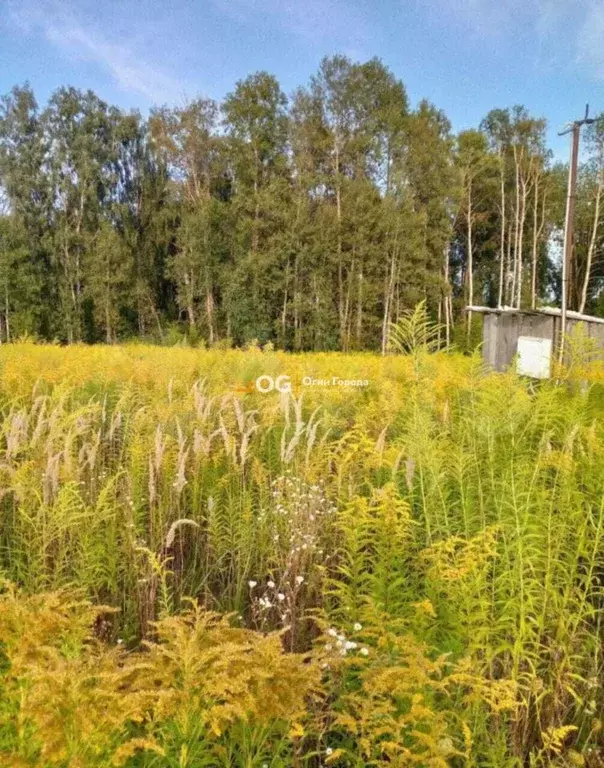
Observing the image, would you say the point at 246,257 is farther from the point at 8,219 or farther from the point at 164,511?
the point at 164,511

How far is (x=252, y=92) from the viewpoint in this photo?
22875mm

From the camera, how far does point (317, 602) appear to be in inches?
89.5

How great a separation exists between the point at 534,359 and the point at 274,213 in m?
18.8

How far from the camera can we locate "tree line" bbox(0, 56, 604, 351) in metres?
22.7

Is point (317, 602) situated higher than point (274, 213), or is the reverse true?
point (274, 213)

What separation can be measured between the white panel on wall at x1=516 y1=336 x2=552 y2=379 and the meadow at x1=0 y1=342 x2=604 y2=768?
18.5 inches
